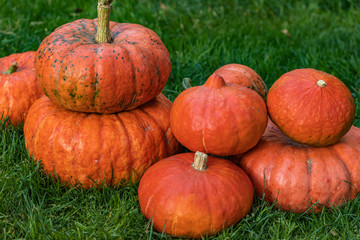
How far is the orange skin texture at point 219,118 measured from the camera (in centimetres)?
267

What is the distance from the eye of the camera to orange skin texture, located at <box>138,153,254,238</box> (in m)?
2.48

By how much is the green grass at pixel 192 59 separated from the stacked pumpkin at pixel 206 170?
5.4 inches

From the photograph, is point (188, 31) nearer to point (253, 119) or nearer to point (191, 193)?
point (253, 119)

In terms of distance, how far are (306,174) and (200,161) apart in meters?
0.75

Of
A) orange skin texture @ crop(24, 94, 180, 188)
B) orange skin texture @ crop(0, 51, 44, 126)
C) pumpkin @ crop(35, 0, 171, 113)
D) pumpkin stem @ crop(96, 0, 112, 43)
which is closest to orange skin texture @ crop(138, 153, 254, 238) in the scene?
orange skin texture @ crop(24, 94, 180, 188)

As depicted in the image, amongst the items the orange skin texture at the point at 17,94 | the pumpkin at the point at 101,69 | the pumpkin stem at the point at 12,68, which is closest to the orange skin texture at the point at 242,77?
the pumpkin at the point at 101,69

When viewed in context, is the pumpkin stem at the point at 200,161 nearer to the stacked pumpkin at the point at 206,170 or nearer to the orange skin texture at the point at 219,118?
the stacked pumpkin at the point at 206,170

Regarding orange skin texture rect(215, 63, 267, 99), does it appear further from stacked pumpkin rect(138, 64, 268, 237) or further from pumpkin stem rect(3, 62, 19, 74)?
pumpkin stem rect(3, 62, 19, 74)

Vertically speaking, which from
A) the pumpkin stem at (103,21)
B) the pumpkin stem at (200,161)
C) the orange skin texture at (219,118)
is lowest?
the pumpkin stem at (200,161)

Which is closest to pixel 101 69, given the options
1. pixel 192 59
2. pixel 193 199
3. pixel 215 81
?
pixel 215 81

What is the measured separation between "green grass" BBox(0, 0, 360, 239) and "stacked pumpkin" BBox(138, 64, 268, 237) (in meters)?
0.14

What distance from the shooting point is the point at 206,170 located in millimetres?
2668

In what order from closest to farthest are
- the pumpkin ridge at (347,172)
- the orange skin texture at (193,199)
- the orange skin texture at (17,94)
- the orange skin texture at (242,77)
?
the orange skin texture at (193,199)
the pumpkin ridge at (347,172)
the orange skin texture at (242,77)
the orange skin texture at (17,94)

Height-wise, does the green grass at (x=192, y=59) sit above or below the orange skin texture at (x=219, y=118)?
below
